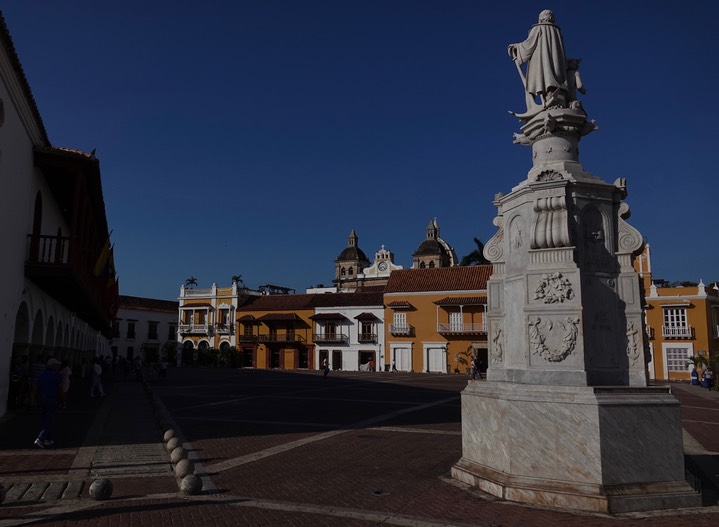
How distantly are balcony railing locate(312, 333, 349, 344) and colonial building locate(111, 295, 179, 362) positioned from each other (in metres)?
20.2

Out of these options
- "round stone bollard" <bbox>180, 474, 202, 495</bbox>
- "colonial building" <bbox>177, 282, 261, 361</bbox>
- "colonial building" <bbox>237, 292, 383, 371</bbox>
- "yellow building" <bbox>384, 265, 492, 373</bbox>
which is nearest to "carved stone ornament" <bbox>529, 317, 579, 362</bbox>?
"round stone bollard" <bbox>180, 474, 202, 495</bbox>

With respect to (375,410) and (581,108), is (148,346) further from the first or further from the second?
(581,108)

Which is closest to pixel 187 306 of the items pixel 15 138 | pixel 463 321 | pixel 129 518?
pixel 463 321

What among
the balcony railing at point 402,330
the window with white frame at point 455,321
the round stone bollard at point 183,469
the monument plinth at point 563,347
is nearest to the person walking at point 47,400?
the round stone bollard at point 183,469

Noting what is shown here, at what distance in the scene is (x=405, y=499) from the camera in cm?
613

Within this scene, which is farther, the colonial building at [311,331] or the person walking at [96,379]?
the colonial building at [311,331]

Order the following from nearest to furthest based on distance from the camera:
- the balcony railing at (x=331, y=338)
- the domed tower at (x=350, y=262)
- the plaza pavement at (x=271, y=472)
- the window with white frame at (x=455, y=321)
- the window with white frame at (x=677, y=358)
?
the plaza pavement at (x=271, y=472)
the window with white frame at (x=677, y=358)
the window with white frame at (x=455, y=321)
the balcony railing at (x=331, y=338)
the domed tower at (x=350, y=262)

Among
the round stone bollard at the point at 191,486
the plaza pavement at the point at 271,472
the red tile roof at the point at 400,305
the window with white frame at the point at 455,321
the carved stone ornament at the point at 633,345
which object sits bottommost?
the plaza pavement at the point at 271,472

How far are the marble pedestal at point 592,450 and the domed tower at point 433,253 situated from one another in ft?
279

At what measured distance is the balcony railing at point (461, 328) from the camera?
4597cm

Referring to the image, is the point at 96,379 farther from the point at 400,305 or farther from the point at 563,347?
the point at 400,305

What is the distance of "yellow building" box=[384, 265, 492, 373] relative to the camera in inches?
1831

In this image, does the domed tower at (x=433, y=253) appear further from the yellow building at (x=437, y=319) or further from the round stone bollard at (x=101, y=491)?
the round stone bollard at (x=101, y=491)

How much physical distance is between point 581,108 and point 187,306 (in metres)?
62.2
